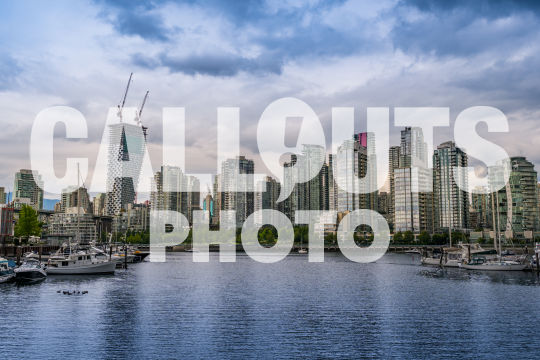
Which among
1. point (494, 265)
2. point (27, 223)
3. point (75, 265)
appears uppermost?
point (27, 223)

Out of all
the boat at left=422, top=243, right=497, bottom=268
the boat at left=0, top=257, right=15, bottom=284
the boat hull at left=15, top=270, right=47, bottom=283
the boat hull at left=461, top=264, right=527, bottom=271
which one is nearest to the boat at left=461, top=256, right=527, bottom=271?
the boat hull at left=461, top=264, right=527, bottom=271

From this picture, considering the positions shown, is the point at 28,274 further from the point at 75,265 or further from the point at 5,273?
the point at 75,265

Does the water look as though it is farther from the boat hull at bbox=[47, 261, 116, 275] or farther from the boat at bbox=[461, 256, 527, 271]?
the boat at bbox=[461, 256, 527, 271]

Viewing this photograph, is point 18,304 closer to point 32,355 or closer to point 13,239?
point 32,355

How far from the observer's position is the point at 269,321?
45375 millimetres

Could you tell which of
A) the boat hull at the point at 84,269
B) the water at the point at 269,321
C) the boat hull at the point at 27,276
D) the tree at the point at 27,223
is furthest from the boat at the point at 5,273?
the tree at the point at 27,223

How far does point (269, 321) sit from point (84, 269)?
55.8m

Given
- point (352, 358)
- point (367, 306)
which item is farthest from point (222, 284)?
point (352, 358)

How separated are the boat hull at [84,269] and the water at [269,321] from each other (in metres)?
14.2

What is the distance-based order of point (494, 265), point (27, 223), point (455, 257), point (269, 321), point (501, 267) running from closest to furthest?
point (269, 321) → point (501, 267) → point (494, 265) → point (455, 257) → point (27, 223)

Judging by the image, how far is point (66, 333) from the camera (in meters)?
39.5

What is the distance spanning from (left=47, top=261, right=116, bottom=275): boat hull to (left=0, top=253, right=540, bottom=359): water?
14.2 meters

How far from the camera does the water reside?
35.1 meters

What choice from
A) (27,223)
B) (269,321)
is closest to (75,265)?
(269,321)
